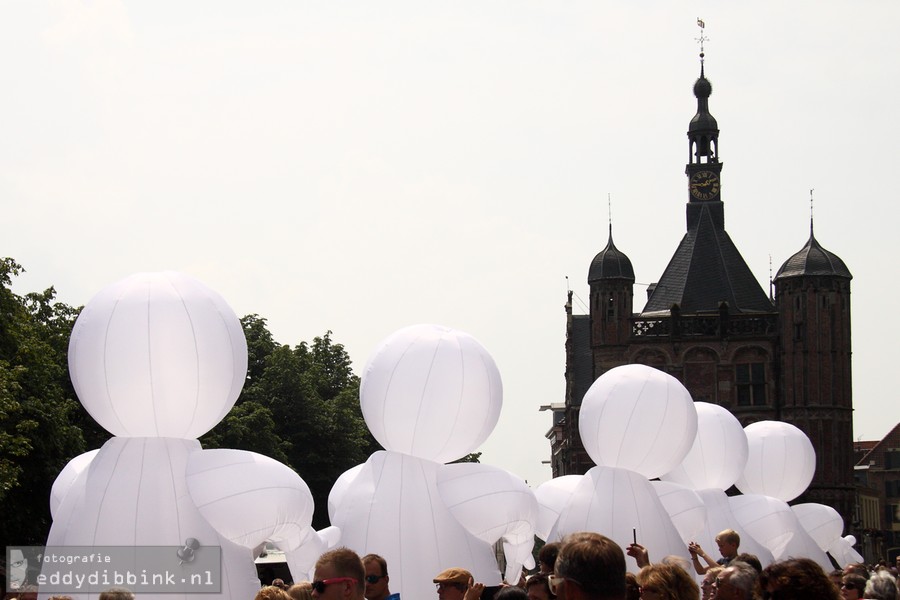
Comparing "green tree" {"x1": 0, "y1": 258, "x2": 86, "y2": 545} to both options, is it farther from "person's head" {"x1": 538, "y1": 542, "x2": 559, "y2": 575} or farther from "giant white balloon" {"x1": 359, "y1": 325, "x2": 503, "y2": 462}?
"person's head" {"x1": 538, "y1": 542, "x2": 559, "y2": 575}

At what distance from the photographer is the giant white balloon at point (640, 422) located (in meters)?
17.5

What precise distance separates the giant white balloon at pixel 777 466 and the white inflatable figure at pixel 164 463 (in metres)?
13.8

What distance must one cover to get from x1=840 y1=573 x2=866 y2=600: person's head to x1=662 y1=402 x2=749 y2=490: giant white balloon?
1235cm

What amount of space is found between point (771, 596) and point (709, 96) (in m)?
58.9

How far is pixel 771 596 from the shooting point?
5836mm

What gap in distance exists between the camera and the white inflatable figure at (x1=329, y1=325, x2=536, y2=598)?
47.6 feet

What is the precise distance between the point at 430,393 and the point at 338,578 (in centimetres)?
785

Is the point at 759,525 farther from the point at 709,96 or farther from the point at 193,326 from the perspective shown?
the point at 709,96

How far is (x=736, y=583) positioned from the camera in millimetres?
7023

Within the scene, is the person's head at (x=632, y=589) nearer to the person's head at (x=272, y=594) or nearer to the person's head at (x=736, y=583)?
the person's head at (x=736, y=583)

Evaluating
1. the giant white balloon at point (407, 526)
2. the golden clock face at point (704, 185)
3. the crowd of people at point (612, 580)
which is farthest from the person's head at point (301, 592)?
the golden clock face at point (704, 185)

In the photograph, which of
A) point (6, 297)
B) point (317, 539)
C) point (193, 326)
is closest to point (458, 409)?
point (317, 539)

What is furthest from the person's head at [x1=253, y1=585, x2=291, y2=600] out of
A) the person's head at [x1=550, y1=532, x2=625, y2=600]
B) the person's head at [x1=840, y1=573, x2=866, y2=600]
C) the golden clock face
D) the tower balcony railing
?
the golden clock face

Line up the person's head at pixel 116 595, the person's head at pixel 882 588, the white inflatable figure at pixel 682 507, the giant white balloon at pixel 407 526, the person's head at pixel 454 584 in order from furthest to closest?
A: the white inflatable figure at pixel 682 507 → the giant white balloon at pixel 407 526 → the person's head at pixel 882 588 → the person's head at pixel 454 584 → the person's head at pixel 116 595
